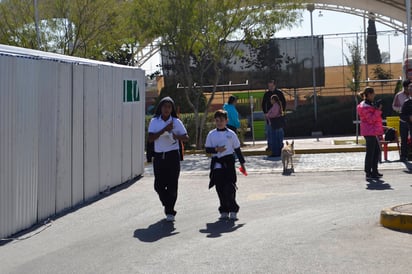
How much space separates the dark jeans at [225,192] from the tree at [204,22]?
13547mm

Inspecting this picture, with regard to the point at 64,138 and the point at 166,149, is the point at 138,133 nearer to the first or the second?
the point at 64,138

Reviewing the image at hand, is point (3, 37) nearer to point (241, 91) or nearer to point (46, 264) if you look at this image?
point (241, 91)

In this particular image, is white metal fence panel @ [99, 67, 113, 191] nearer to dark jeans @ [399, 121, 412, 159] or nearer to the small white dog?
the small white dog

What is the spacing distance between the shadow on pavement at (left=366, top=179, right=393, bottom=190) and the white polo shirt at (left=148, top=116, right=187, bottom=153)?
165 inches

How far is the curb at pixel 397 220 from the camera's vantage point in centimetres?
973

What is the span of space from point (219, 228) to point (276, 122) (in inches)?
378

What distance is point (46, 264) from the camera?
856 cm

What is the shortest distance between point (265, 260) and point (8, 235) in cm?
375

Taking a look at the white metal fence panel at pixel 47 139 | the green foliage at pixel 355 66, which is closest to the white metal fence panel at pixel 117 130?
the white metal fence panel at pixel 47 139

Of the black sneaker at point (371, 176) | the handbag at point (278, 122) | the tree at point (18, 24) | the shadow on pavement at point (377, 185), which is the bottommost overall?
the shadow on pavement at point (377, 185)

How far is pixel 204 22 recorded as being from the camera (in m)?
24.4

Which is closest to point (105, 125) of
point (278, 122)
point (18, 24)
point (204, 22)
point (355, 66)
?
point (278, 122)

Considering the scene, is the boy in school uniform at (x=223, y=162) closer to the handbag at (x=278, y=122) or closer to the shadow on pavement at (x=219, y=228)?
the shadow on pavement at (x=219, y=228)

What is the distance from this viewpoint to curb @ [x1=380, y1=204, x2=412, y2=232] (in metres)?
9.73
